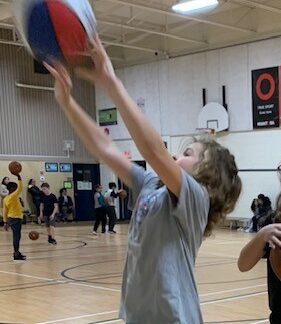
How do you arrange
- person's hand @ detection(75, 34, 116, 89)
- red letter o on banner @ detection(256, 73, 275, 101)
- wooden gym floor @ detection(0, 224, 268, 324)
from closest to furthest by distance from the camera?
person's hand @ detection(75, 34, 116, 89), wooden gym floor @ detection(0, 224, 268, 324), red letter o on banner @ detection(256, 73, 275, 101)

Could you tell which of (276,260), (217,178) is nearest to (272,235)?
(276,260)

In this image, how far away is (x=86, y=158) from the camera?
2647 centimetres

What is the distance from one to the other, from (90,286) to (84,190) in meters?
17.4

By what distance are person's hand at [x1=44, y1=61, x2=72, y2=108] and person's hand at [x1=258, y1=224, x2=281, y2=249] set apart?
0.96 metres

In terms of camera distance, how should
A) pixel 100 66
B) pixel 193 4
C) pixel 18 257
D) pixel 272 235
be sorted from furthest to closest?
1. pixel 193 4
2. pixel 18 257
3. pixel 272 235
4. pixel 100 66

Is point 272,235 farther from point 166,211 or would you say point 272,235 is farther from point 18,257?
point 18,257

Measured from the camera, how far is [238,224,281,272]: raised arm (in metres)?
2.42

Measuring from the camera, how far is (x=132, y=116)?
198 centimetres

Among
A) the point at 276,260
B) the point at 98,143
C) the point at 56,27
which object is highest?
the point at 56,27

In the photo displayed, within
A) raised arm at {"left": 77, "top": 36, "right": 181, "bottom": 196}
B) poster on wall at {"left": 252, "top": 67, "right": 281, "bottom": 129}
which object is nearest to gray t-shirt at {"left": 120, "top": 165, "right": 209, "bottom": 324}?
raised arm at {"left": 77, "top": 36, "right": 181, "bottom": 196}

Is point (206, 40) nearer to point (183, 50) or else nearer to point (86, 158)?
point (183, 50)

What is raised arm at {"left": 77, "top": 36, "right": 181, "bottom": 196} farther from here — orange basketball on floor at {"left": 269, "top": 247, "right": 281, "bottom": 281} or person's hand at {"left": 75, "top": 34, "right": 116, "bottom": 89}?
orange basketball on floor at {"left": 269, "top": 247, "right": 281, "bottom": 281}

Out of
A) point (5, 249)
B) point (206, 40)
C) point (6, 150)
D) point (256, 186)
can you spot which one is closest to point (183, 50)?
point (206, 40)

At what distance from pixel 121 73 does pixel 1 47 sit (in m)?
5.03
